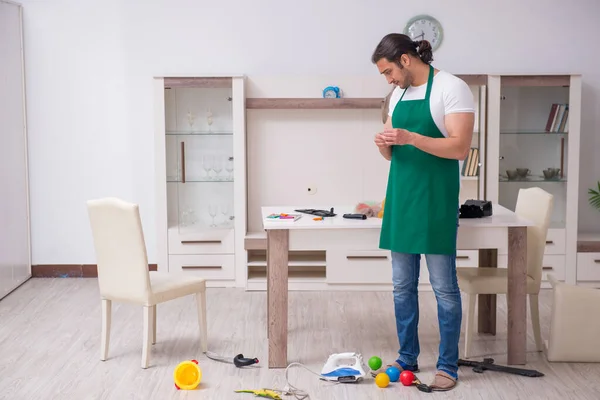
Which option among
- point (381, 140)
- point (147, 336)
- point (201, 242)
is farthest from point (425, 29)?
point (147, 336)

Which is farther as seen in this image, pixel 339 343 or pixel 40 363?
pixel 339 343

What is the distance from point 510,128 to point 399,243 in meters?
2.36

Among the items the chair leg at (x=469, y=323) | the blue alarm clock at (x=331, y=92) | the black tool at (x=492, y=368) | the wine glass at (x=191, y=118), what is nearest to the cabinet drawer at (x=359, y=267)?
the blue alarm clock at (x=331, y=92)

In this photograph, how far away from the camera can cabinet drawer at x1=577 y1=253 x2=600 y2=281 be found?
548 centimetres

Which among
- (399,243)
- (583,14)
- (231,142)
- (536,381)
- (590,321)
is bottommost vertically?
(536,381)

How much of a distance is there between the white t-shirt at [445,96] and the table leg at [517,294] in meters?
0.68

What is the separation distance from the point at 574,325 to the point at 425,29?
8.74 feet

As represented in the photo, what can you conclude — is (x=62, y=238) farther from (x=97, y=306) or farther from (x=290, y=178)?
(x=290, y=178)

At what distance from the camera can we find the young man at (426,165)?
331 centimetres

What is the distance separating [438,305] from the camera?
11.6ft

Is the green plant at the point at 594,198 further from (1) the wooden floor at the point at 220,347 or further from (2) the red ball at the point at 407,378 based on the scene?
(2) the red ball at the point at 407,378

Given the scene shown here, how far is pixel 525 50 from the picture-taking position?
5.73 m

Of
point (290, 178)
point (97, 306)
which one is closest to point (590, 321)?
point (290, 178)

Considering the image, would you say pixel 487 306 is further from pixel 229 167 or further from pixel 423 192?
pixel 229 167
